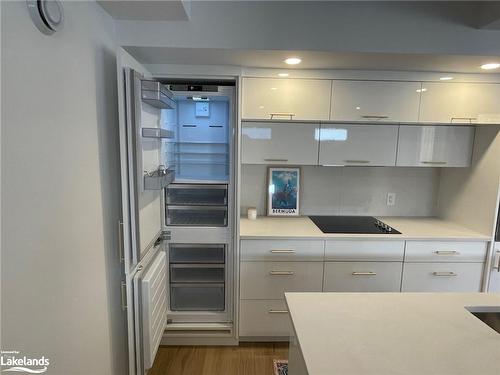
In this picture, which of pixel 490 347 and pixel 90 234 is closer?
pixel 490 347

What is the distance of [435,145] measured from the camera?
228 cm

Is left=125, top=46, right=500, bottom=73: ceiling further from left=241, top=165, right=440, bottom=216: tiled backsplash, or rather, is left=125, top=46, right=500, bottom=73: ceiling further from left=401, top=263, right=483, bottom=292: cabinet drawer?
left=401, top=263, right=483, bottom=292: cabinet drawer

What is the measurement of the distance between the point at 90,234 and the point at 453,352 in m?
1.50

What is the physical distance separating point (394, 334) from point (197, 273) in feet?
5.52

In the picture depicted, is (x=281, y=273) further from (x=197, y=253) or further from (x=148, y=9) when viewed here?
(x=148, y=9)

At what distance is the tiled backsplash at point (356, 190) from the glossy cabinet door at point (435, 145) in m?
0.37

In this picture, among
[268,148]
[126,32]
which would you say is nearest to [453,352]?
[268,148]

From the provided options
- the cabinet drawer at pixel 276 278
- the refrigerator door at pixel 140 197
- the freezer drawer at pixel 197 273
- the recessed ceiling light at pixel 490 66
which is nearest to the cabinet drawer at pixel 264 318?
the cabinet drawer at pixel 276 278

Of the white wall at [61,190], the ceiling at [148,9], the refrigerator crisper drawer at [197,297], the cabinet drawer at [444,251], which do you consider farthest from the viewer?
the refrigerator crisper drawer at [197,297]

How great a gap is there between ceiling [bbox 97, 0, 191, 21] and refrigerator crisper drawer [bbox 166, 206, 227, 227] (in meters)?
1.26

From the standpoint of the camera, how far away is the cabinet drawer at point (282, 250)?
2143mm

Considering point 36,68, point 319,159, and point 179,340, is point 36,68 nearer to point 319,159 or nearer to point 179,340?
point 319,159

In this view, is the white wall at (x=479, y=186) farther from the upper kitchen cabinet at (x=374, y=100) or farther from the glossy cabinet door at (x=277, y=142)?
the glossy cabinet door at (x=277, y=142)

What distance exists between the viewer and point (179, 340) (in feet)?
7.57
